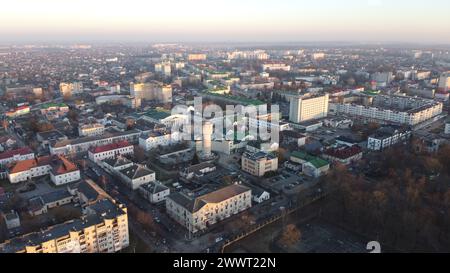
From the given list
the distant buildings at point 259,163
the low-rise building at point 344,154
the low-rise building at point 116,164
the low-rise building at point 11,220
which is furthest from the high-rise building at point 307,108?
the low-rise building at point 11,220

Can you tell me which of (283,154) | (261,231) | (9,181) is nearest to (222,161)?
(283,154)

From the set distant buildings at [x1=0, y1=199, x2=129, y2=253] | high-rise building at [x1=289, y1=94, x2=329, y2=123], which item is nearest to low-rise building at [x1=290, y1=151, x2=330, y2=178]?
high-rise building at [x1=289, y1=94, x2=329, y2=123]

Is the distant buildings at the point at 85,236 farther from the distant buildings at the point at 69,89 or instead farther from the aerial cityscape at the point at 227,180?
the distant buildings at the point at 69,89

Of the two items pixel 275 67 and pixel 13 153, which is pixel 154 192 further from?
pixel 275 67

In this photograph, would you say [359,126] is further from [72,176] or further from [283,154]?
[72,176]

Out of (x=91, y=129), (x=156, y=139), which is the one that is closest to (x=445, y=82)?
(x=156, y=139)

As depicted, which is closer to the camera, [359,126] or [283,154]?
[283,154]
